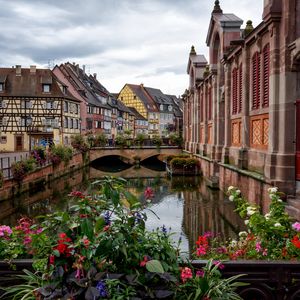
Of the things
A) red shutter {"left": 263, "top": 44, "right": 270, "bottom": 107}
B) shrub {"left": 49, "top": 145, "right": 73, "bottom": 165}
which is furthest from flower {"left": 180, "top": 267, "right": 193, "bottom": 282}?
shrub {"left": 49, "top": 145, "right": 73, "bottom": 165}

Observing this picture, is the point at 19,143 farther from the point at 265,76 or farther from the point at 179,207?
the point at 265,76

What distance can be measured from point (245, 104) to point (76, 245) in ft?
56.4

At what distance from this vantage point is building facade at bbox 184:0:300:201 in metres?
12.9

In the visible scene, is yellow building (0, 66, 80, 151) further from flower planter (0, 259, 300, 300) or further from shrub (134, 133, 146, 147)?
flower planter (0, 259, 300, 300)

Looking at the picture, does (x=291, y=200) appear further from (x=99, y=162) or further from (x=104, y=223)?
(x=99, y=162)

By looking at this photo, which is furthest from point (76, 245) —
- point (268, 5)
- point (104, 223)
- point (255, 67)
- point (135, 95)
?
point (135, 95)

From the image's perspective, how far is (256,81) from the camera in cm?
1800

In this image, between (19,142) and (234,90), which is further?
(19,142)

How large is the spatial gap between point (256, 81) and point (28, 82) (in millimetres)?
40756

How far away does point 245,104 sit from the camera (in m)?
19.2

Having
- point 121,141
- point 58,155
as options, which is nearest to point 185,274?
point 58,155

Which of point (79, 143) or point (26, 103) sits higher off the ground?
point (26, 103)

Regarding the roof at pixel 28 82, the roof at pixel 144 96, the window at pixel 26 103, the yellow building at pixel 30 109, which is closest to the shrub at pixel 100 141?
the yellow building at pixel 30 109

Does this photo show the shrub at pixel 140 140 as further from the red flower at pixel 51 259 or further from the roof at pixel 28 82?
the red flower at pixel 51 259
